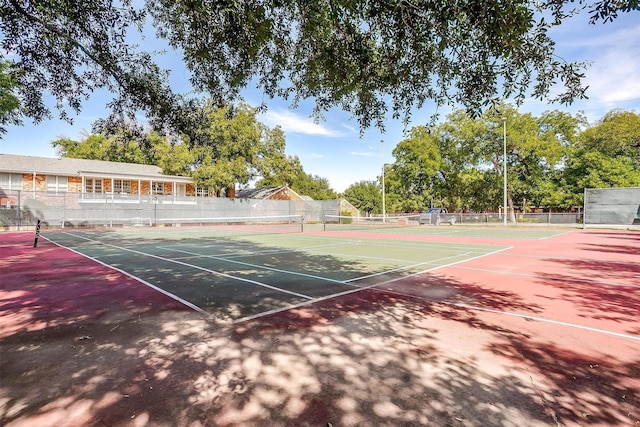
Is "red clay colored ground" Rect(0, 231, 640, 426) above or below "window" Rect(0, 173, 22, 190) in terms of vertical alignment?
below

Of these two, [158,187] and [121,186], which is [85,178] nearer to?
[121,186]

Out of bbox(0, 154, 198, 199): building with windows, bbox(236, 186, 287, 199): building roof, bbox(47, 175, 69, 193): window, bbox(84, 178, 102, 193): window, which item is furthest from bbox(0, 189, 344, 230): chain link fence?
bbox(236, 186, 287, 199): building roof

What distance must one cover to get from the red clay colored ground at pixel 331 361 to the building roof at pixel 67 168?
35328 millimetres

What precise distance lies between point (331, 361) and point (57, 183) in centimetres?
4273

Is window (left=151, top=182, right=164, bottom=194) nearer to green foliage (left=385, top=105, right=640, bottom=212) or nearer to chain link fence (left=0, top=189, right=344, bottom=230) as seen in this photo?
chain link fence (left=0, top=189, right=344, bottom=230)

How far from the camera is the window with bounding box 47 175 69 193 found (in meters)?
34.8

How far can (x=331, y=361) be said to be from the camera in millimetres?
3648

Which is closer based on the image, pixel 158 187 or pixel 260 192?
pixel 158 187

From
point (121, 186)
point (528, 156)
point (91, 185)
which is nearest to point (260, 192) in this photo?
point (121, 186)

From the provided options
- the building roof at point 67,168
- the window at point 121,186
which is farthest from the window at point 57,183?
the window at point 121,186

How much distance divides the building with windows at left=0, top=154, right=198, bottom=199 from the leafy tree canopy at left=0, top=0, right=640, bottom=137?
1073 inches

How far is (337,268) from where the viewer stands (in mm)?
9547

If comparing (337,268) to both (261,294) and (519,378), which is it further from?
(519,378)

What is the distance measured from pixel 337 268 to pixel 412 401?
6.67m
